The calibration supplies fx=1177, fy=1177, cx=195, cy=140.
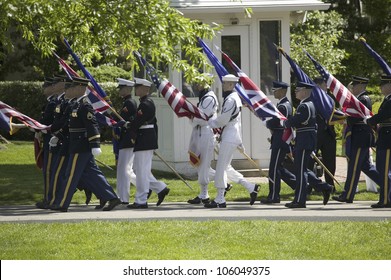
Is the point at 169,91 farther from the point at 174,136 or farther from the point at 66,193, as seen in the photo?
the point at 174,136

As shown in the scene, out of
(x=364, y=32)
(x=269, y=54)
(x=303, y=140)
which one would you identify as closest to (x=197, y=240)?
(x=303, y=140)

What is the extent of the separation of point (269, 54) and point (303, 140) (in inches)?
225

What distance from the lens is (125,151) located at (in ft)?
60.1

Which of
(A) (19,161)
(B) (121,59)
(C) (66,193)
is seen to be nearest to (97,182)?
(C) (66,193)

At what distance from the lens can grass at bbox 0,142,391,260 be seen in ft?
42.7

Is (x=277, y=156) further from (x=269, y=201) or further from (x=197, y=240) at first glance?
(x=197, y=240)

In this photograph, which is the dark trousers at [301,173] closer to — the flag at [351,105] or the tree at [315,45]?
the flag at [351,105]

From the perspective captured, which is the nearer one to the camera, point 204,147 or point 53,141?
point 53,141

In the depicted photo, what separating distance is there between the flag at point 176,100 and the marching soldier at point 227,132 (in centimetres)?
37

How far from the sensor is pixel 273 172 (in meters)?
18.3

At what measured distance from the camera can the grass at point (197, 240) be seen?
1301 cm

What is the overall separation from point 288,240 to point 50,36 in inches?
251

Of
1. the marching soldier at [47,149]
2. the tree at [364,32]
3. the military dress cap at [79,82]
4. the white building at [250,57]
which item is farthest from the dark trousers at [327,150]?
the tree at [364,32]

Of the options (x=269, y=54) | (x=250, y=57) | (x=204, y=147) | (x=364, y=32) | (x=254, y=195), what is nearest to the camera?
(x=254, y=195)
